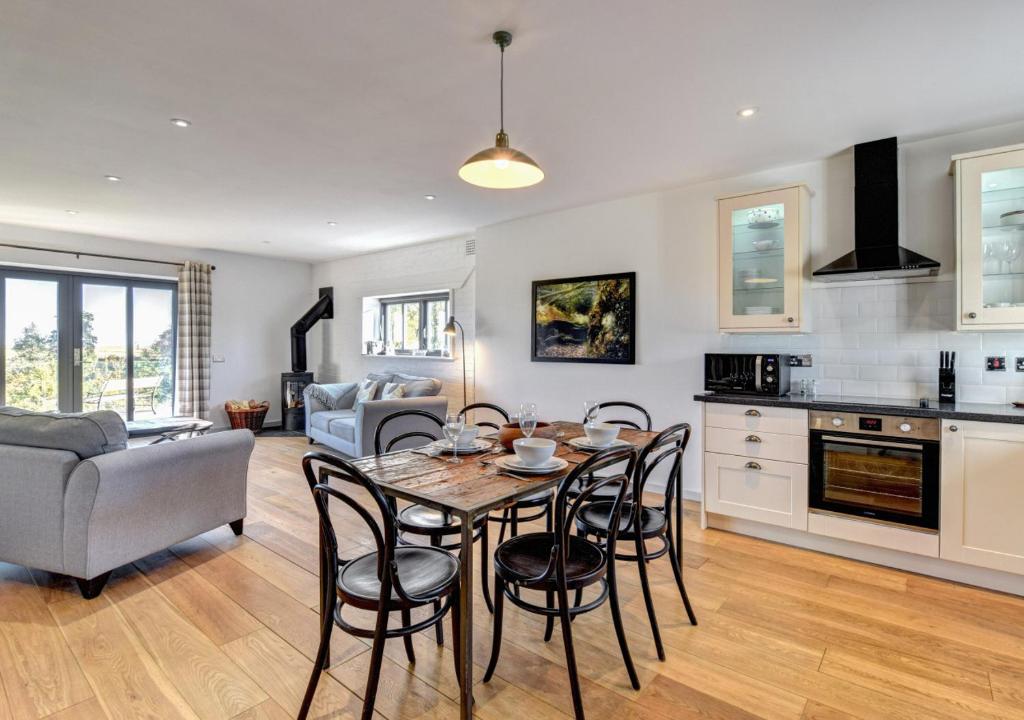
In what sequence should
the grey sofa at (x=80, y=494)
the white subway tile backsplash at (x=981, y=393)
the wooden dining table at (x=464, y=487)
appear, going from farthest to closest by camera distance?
1. the white subway tile backsplash at (x=981, y=393)
2. the grey sofa at (x=80, y=494)
3. the wooden dining table at (x=464, y=487)

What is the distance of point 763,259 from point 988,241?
3.71ft

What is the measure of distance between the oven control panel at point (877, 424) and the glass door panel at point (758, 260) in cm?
78

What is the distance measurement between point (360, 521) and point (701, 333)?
9.56 ft

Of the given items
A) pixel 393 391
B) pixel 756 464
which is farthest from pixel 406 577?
pixel 393 391

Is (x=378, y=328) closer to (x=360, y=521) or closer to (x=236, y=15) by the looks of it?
(x=360, y=521)

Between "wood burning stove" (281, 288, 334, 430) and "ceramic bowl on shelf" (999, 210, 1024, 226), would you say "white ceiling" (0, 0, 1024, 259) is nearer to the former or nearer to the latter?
"ceramic bowl on shelf" (999, 210, 1024, 226)

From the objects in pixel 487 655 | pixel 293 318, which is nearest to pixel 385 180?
pixel 487 655

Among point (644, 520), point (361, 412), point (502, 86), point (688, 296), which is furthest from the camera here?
point (361, 412)

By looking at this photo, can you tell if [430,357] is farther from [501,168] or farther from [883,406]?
[883,406]

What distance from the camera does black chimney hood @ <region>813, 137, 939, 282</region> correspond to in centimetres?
302

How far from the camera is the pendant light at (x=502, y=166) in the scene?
1969mm

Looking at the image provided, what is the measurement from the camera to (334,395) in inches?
248

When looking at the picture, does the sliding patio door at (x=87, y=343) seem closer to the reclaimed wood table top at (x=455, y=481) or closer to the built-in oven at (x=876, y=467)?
the reclaimed wood table top at (x=455, y=481)

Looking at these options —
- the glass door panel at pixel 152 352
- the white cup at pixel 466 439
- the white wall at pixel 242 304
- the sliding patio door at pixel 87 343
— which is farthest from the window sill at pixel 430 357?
the white cup at pixel 466 439
